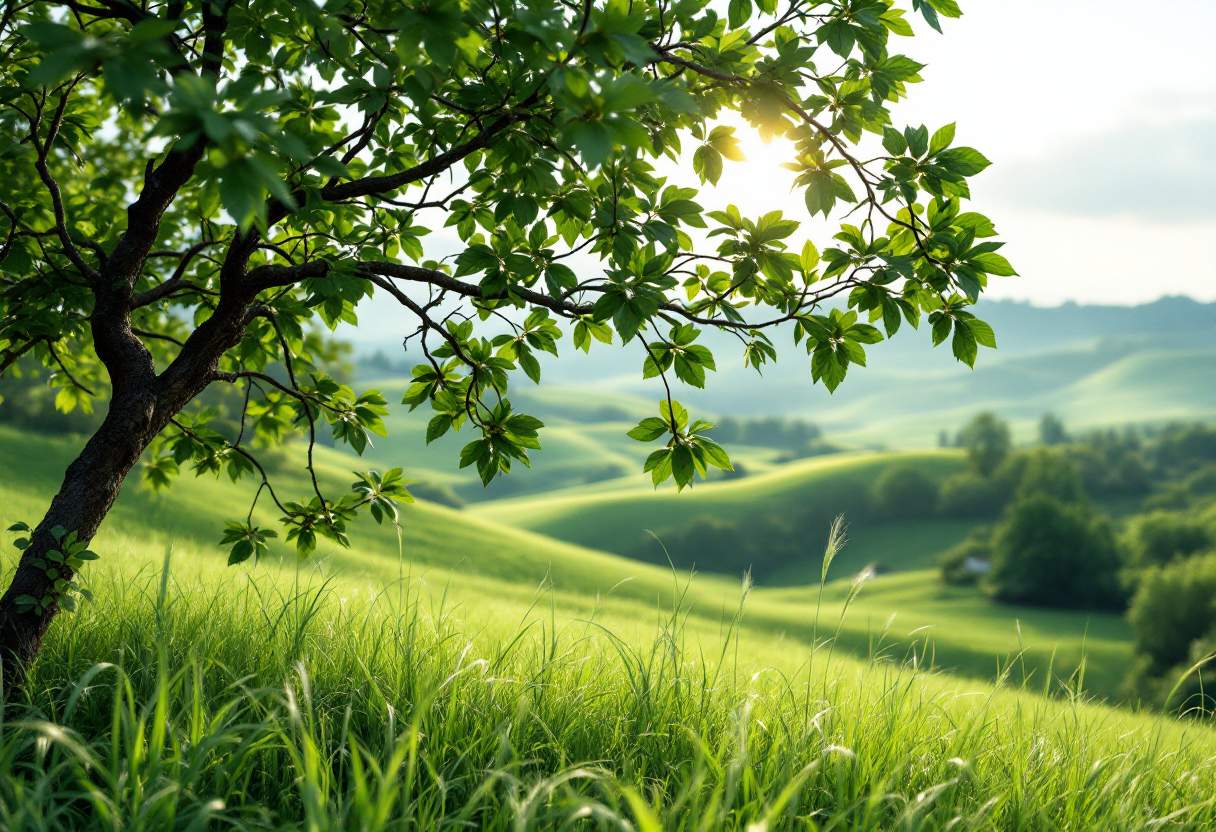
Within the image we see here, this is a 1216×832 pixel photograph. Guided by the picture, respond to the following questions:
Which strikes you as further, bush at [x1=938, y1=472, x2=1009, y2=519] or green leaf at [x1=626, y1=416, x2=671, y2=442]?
bush at [x1=938, y1=472, x2=1009, y2=519]

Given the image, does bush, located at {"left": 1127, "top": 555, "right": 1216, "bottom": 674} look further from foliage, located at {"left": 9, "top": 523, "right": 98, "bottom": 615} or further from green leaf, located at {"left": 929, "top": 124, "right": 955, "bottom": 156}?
foliage, located at {"left": 9, "top": 523, "right": 98, "bottom": 615}

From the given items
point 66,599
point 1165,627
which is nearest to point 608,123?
point 66,599

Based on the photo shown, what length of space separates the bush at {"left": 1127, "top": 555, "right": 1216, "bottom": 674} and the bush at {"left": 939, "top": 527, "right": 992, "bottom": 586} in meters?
18.8

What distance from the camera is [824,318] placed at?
2668 mm

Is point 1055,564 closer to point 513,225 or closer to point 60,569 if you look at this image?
point 513,225

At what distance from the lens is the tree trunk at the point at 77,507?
2865mm

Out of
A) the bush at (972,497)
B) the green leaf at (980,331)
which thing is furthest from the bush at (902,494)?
the green leaf at (980,331)

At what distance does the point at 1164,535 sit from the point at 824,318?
64577 millimetres

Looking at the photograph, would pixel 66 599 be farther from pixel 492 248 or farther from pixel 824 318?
pixel 824 318

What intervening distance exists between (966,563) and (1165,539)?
13686 mm

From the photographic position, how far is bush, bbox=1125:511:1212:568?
5172 cm

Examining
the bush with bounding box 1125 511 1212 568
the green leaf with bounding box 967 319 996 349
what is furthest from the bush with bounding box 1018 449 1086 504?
the green leaf with bounding box 967 319 996 349

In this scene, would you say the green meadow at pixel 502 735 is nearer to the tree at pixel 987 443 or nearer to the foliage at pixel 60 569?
the foliage at pixel 60 569

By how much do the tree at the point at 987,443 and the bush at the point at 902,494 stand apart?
→ 692cm
